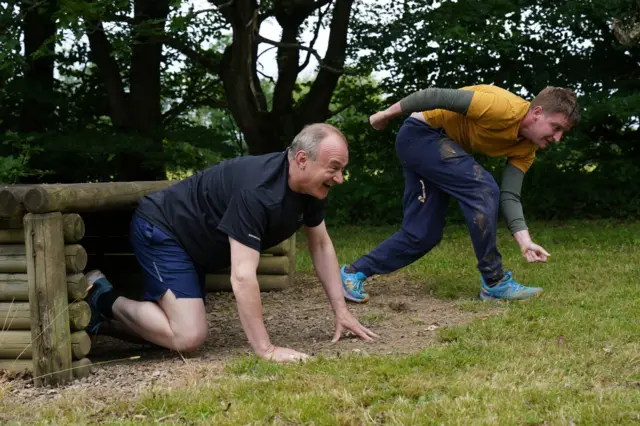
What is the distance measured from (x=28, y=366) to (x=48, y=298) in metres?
0.47

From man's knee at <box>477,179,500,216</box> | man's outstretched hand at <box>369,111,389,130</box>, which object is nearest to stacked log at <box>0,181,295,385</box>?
man's outstretched hand at <box>369,111,389,130</box>

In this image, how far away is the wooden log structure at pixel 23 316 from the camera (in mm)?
4617

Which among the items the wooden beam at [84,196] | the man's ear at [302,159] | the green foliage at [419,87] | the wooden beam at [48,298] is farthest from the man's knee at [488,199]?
the green foliage at [419,87]

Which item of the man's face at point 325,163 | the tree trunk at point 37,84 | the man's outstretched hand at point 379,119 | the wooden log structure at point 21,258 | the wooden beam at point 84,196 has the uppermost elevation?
the tree trunk at point 37,84

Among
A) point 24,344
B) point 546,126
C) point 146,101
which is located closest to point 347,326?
point 24,344

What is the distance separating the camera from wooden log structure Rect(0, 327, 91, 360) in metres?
4.61

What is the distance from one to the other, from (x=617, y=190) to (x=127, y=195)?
8.52m

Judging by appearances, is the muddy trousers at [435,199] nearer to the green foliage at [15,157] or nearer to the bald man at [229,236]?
the bald man at [229,236]

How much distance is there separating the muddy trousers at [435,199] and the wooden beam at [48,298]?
270 cm

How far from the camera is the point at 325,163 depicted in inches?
179

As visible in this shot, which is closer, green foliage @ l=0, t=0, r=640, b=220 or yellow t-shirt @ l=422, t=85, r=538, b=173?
yellow t-shirt @ l=422, t=85, r=538, b=173

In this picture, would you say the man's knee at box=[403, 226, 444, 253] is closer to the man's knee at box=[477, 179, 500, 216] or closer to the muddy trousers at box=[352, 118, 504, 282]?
the muddy trousers at box=[352, 118, 504, 282]

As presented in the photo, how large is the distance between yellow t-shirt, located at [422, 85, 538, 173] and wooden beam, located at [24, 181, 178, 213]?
6.87 ft

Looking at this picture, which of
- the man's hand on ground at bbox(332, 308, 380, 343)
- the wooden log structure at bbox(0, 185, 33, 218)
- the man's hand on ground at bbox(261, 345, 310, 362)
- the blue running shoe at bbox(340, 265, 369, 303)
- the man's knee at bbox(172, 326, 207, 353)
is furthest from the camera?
the blue running shoe at bbox(340, 265, 369, 303)
